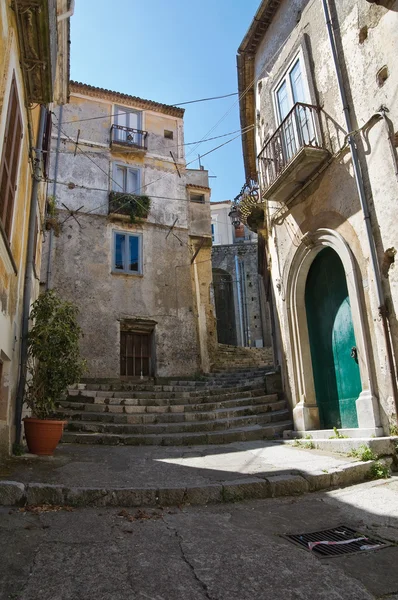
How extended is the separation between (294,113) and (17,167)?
5.33 meters

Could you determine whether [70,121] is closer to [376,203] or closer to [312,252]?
[312,252]

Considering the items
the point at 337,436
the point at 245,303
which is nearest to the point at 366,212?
the point at 337,436

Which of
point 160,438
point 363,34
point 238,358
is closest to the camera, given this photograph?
point 363,34

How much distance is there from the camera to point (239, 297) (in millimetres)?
28422

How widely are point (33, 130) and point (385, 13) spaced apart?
611 cm

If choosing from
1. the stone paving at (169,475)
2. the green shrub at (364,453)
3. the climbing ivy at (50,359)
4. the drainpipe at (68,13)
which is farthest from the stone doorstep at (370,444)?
the drainpipe at (68,13)

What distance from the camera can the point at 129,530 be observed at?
334 centimetres

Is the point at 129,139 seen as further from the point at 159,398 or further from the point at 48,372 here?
the point at 48,372

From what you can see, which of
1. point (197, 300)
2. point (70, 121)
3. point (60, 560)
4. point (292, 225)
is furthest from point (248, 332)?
point (60, 560)

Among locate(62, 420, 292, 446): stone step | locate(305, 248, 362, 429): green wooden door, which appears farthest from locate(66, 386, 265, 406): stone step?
locate(305, 248, 362, 429): green wooden door

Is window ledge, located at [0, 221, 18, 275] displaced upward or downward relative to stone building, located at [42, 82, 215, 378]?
downward

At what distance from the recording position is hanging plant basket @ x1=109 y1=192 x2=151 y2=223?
644 inches

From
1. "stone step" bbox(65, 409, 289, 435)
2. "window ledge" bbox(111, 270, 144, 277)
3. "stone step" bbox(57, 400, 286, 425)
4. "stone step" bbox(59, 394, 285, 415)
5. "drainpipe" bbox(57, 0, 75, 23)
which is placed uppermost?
"drainpipe" bbox(57, 0, 75, 23)

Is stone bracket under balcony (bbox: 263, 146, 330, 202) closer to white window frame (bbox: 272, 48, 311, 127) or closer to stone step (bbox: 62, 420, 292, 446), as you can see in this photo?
white window frame (bbox: 272, 48, 311, 127)
